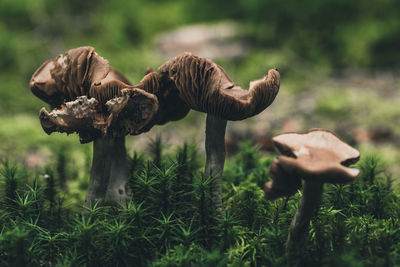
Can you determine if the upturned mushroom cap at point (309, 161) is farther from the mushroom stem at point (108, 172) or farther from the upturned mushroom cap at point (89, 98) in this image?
the mushroom stem at point (108, 172)

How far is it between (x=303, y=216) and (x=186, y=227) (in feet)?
2.38

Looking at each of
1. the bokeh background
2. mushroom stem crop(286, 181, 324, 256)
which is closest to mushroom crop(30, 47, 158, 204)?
mushroom stem crop(286, 181, 324, 256)

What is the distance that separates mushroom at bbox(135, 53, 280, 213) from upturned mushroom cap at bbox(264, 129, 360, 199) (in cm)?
28

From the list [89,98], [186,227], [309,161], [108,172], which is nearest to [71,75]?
[89,98]

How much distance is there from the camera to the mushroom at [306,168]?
172 cm

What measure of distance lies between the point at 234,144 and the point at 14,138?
299 centimetres

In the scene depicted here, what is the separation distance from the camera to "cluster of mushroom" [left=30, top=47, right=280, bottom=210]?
84.4 inches

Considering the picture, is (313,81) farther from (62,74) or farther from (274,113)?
(62,74)

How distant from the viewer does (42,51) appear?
26.1ft

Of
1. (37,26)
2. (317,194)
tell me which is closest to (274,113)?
(317,194)

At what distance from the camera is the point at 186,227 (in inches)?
93.3

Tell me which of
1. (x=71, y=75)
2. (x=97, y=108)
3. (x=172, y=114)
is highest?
(x=71, y=75)

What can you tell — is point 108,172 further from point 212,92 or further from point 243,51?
point 243,51

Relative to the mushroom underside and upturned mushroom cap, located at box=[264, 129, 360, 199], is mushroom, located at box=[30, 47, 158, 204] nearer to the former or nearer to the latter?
the mushroom underside
